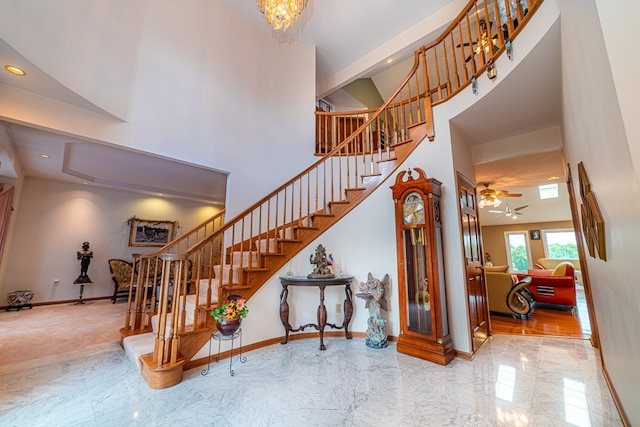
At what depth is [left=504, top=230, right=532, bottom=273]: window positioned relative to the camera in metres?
9.65

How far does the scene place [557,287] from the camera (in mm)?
5047

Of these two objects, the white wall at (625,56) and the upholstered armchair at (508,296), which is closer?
the white wall at (625,56)

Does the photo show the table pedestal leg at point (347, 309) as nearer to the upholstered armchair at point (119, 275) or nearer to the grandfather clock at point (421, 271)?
the grandfather clock at point (421, 271)

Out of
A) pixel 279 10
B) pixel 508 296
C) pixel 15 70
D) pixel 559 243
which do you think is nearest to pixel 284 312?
pixel 15 70

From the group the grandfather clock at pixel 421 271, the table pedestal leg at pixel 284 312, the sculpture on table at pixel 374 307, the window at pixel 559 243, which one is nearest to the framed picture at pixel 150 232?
the table pedestal leg at pixel 284 312

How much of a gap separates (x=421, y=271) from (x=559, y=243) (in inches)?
386

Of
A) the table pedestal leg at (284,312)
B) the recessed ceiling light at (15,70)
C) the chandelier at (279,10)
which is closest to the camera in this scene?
the recessed ceiling light at (15,70)

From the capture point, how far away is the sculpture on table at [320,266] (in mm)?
3146

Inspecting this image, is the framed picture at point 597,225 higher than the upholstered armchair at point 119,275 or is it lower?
higher

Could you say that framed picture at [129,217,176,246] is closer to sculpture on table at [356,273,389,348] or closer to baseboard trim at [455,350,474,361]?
sculpture on table at [356,273,389,348]

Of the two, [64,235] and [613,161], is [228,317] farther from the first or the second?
[64,235]

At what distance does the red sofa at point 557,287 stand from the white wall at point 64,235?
9.20 meters

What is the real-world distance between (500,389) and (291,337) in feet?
7.40

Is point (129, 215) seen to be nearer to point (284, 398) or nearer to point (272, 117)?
point (272, 117)
